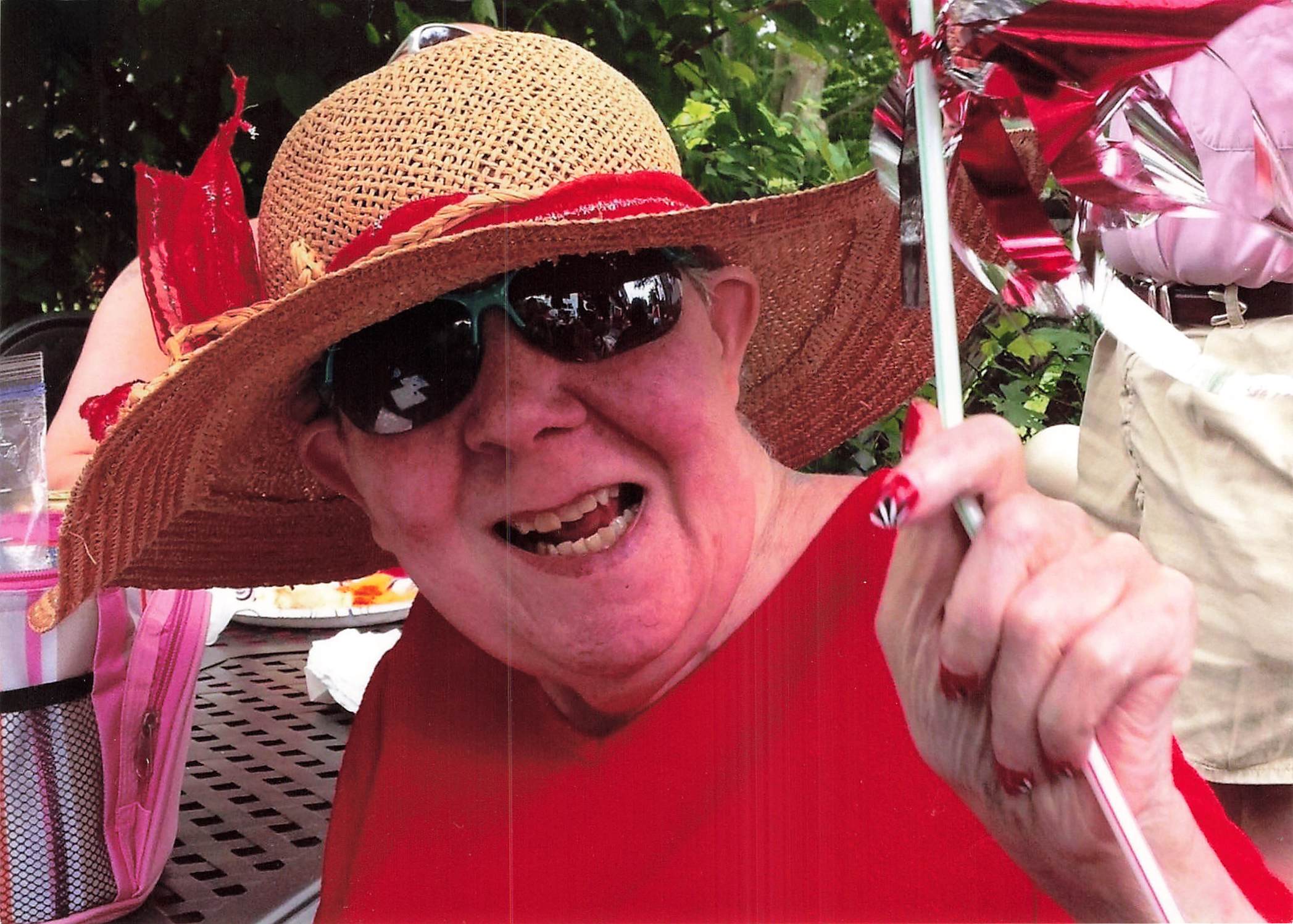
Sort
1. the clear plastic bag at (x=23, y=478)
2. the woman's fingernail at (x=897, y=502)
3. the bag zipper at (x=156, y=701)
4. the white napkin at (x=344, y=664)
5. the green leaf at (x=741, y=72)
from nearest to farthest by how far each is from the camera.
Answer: the woman's fingernail at (x=897, y=502) → the green leaf at (x=741, y=72) → the clear plastic bag at (x=23, y=478) → the bag zipper at (x=156, y=701) → the white napkin at (x=344, y=664)

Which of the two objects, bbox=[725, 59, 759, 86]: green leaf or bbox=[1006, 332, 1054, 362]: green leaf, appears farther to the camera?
bbox=[725, 59, 759, 86]: green leaf

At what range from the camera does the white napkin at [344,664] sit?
1547 millimetres

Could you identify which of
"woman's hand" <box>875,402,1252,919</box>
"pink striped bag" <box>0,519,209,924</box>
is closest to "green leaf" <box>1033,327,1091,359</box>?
"woman's hand" <box>875,402,1252,919</box>

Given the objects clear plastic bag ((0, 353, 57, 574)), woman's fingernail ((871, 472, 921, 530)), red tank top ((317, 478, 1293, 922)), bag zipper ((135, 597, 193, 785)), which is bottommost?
bag zipper ((135, 597, 193, 785))

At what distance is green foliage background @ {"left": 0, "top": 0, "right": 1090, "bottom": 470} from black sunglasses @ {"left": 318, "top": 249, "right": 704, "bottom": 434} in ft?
0.35

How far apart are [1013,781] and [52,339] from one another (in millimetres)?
977

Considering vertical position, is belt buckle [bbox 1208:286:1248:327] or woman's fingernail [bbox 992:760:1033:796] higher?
belt buckle [bbox 1208:286:1248:327]

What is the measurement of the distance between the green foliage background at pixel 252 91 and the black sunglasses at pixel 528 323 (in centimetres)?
11

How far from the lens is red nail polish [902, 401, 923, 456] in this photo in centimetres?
56

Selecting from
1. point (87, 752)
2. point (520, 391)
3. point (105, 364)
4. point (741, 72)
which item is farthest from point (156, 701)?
point (741, 72)

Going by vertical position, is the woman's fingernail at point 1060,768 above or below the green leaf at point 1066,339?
below

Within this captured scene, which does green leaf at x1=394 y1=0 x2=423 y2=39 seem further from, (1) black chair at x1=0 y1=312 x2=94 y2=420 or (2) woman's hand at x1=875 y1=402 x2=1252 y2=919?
(2) woman's hand at x1=875 y1=402 x2=1252 y2=919

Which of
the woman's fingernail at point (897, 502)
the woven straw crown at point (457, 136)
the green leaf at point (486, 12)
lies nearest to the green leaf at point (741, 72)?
the woven straw crown at point (457, 136)

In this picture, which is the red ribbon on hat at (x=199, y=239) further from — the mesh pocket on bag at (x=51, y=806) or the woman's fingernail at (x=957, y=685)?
the woman's fingernail at (x=957, y=685)
